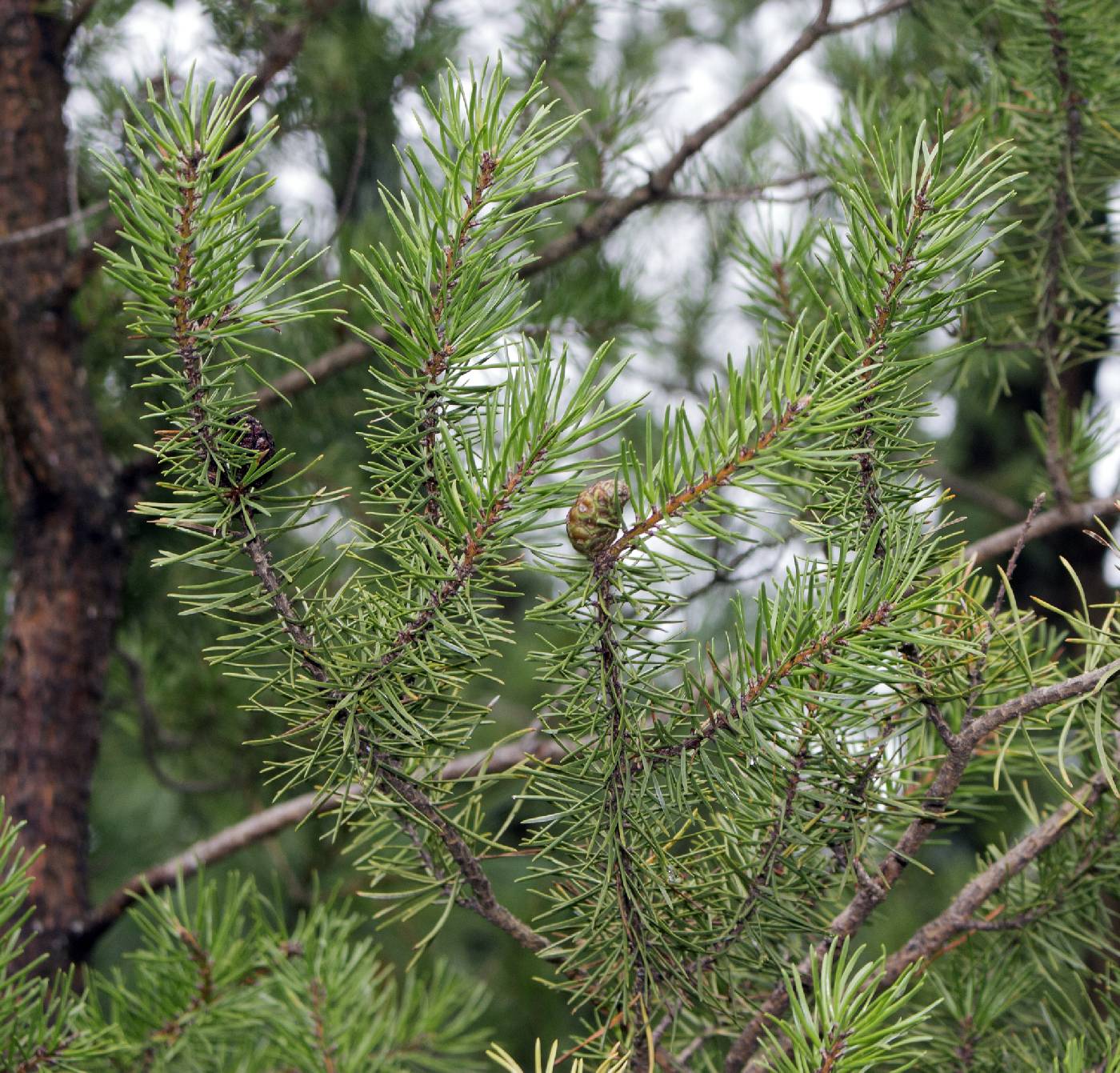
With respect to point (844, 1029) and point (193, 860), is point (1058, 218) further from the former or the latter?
point (193, 860)

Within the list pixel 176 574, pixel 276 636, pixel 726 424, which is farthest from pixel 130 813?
pixel 726 424

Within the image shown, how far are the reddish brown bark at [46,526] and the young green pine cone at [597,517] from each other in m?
0.64

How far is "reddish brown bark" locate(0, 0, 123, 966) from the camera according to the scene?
2.56 feet

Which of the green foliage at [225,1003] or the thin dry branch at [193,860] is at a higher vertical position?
the green foliage at [225,1003]

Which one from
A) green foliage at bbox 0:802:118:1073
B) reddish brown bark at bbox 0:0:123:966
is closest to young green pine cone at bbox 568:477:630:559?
green foliage at bbox 0:802:118:1073

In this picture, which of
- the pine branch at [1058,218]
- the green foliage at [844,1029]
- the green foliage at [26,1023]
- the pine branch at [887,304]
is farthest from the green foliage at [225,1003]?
the pine branch at [1058,218]

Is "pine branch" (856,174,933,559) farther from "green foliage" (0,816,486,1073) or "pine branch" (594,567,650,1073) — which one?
"green foliage" (0,816,486,1073)

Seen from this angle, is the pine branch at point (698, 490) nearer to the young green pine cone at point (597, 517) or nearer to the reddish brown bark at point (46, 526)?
the young green pine cone at point (597, 517)

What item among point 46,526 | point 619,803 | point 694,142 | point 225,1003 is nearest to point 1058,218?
point 694,142

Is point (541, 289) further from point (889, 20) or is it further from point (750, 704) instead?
point (889, 20)

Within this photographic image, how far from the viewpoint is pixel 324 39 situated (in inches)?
48.7

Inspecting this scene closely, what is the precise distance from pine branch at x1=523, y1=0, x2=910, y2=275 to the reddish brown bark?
42cm

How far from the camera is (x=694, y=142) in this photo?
2.43 feet

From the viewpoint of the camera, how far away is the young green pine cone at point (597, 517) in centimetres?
29
